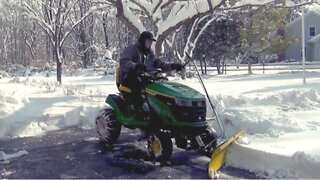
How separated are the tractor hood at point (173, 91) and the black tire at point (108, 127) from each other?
131 cm

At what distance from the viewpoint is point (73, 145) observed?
26.9 feet

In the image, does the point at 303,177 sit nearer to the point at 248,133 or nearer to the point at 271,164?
the point at 271,164

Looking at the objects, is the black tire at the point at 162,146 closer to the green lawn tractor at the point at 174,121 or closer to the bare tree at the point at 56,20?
the green lawn tractor at the point at 174,121

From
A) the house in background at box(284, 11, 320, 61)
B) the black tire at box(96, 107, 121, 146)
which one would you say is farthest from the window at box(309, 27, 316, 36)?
the black tire at box(96, 107, 121, 146)

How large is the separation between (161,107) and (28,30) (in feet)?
211

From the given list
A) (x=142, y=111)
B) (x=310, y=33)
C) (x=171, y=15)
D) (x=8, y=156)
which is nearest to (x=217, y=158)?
(x=142, y=111)

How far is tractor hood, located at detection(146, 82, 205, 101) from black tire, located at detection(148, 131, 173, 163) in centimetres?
61

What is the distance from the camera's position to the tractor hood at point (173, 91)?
6.48m

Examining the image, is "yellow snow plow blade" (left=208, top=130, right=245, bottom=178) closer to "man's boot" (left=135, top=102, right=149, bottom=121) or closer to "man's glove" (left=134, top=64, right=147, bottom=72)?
"man's boot" (left=135, top=102, right=149, bottom=121)

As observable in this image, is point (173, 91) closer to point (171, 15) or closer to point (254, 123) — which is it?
point (254, 123)

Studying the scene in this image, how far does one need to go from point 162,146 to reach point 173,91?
82 centimetres

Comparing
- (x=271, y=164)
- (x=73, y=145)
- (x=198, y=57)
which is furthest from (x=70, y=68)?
(x=271, y=164)

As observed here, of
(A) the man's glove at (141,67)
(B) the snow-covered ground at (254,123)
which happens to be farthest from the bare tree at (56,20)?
(A) the man's glove at (141,67)

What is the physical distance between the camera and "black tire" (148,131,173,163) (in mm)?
6551
